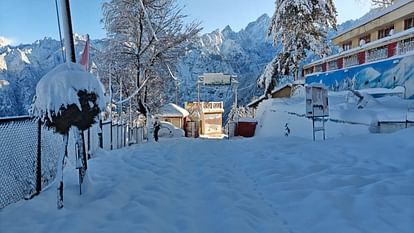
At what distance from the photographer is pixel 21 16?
643cm

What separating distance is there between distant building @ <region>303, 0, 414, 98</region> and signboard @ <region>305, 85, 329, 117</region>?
4527mm

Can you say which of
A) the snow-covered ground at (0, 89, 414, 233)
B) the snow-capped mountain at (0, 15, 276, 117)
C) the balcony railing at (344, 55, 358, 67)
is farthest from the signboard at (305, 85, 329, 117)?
the balcony railing at (344, 55, 358, 67)

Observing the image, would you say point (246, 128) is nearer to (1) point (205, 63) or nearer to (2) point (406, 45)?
(2) point (406, 45)

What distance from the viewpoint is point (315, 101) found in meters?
10.2

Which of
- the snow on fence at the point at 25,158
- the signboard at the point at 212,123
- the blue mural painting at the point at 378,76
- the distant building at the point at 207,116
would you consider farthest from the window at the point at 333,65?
the snow on fence at the point at 25,158

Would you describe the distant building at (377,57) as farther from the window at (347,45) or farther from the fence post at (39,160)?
the fence post at (39,160)

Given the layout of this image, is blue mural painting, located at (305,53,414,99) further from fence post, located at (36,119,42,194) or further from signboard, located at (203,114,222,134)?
signboard, located at (203,114,222,134)

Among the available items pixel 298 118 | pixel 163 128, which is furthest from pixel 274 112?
pixel 163 128

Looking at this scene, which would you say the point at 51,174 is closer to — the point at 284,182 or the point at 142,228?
the point at 142,228

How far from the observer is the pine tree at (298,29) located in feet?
77.2

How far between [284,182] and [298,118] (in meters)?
11.8

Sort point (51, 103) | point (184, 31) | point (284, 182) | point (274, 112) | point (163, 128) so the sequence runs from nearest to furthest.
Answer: point (51, 103), point (284, 182), point (184, 31), point (274, 112), point (163, 128)

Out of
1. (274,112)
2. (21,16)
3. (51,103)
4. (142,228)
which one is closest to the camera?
(142,228)

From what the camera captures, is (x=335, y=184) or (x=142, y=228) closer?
(x=142, y=228)
